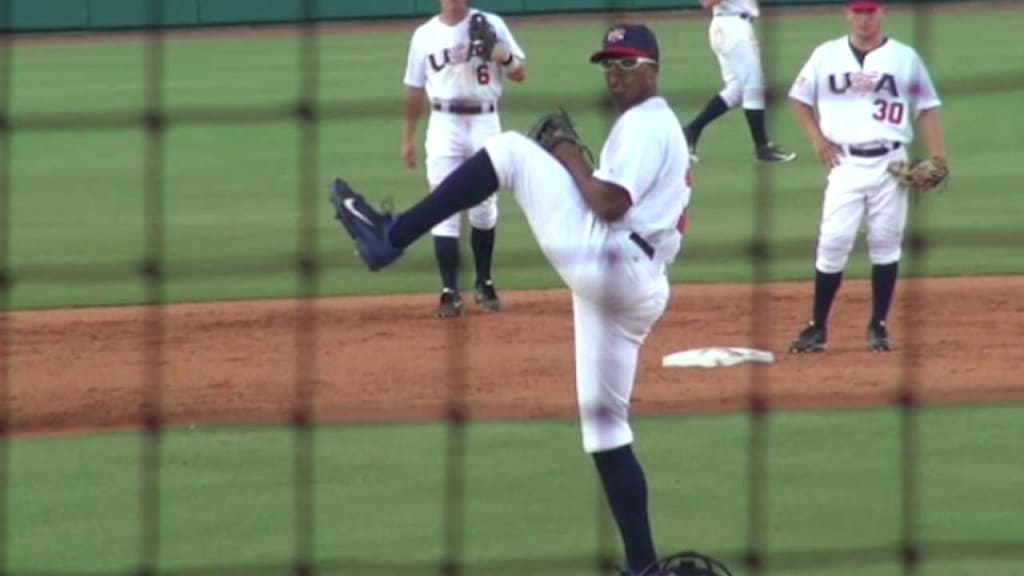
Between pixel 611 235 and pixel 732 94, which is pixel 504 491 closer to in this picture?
pixel 611 235

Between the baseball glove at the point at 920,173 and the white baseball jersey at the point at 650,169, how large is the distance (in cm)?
290

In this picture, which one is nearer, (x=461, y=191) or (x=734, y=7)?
(x=461, y=191)

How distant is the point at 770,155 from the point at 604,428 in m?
9.89

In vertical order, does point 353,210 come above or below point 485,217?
above

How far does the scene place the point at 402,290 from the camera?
12.4 m

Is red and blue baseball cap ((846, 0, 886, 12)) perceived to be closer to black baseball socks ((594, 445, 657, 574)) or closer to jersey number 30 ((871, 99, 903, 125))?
jersey number 30 ((871, 99, 903, 125))

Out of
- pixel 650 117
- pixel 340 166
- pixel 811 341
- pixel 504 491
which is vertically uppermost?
pixel 650 117

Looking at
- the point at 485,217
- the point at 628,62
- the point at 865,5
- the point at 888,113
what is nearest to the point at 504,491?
the point at 628,62

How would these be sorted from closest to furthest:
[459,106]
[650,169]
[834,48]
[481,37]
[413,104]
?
[650,169] < [834,48] < [481,37] < [459,106] < [413,104]

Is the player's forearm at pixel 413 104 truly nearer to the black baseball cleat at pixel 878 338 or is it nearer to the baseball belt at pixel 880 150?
the baseball belt at pixel 880 150

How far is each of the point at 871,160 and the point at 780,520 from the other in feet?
9.75

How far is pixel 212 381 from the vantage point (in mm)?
9805

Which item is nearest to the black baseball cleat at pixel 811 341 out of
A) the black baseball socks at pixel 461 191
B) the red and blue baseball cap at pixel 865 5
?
the red and blue baseball cap at pixel 865 5

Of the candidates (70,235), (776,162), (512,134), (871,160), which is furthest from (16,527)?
(776,162)
